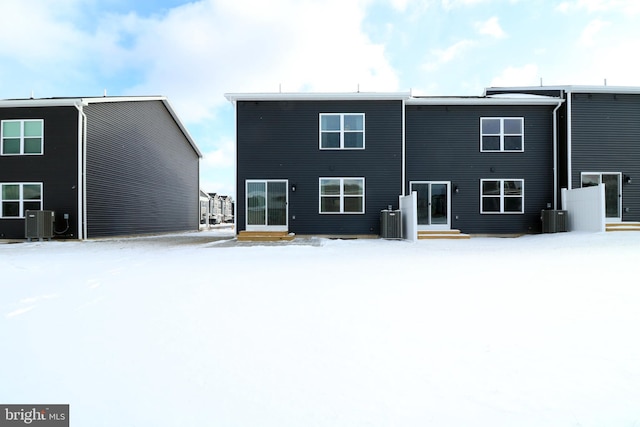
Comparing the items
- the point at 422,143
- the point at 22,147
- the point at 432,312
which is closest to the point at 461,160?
the point at 422,143

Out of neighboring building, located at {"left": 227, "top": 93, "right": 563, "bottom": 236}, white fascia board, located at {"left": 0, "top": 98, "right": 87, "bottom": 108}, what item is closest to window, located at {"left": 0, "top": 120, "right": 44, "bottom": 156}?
white fascia board, located at {"left": 0, "top": 98, "right": 87, "bottom": 108}

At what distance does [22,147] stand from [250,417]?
1740 centimetres

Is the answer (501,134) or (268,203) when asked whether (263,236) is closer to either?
(268,203)

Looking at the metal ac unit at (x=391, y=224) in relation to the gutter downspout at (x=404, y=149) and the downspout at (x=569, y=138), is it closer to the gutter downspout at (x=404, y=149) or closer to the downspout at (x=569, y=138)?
the gutter downspout at (x=404, y=149)

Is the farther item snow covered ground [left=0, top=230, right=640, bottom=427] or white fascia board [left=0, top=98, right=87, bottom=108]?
white fascia board [left=0, top=98, right=87, bottom=108]

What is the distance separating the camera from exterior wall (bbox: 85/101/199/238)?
577 inches

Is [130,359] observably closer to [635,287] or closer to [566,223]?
[635,287]

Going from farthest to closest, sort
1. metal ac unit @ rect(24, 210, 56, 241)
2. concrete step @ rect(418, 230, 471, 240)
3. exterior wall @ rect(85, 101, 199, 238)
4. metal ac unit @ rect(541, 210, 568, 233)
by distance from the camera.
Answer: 1. exterior wall @ rect(85, 101, 199, 238)
2. metal ac unit @ rect(541, 210, 568, 233)
3. metal ac unit @ rect(24, 210, 56, 241)
4. concrete step @ rect(418, 230, 471, 240)

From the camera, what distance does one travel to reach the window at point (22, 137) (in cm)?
1372

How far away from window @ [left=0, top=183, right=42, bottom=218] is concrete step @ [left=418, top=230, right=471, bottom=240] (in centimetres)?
1579

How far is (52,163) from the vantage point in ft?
44.9

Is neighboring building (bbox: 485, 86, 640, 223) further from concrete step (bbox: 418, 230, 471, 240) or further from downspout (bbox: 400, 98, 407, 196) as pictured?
downspout (bbox: 400, 98, 407, 196)

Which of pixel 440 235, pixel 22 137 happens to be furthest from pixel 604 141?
pixel 22 137

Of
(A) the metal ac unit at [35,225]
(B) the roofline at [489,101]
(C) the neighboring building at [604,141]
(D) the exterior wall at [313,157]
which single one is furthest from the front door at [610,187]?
(A) the metal ac unit at [35,225]
